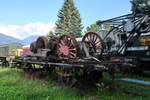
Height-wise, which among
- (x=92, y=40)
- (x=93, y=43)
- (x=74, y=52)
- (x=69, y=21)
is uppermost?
(x=69, y=21)

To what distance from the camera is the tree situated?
4338cm

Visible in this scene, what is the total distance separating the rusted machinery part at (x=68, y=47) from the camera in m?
7.29

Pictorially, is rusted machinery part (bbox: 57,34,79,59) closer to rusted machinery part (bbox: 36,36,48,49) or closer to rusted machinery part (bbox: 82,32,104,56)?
rusted machinery part (bbox: 82,32,104,56)

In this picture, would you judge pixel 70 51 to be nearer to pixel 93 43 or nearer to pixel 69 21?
pixel 93 43

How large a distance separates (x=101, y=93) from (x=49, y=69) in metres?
3.99

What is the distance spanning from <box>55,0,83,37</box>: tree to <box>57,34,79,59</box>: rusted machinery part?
3448 cm

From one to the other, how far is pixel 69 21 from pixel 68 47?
123 feet

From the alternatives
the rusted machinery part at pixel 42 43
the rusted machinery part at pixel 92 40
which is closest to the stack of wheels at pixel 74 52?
the rusted machinery part at pixel 92 40

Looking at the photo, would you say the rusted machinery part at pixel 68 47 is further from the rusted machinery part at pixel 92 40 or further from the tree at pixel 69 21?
the tree at pixel 69 21

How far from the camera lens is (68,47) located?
7484mm

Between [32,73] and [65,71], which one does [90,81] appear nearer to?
[65,71]

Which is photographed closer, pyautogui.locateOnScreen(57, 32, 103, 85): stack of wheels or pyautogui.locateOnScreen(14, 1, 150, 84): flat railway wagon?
pyautogui.locateOnScreen(14, 1, 150, 84): flat railway wagon

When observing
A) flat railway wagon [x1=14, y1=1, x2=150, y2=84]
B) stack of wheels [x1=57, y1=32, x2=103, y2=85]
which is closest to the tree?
flat railway wagon [x1=14, y1=1, x2=150, y2=84]

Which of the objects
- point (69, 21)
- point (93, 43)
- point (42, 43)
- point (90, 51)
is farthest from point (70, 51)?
point (69, 21)
